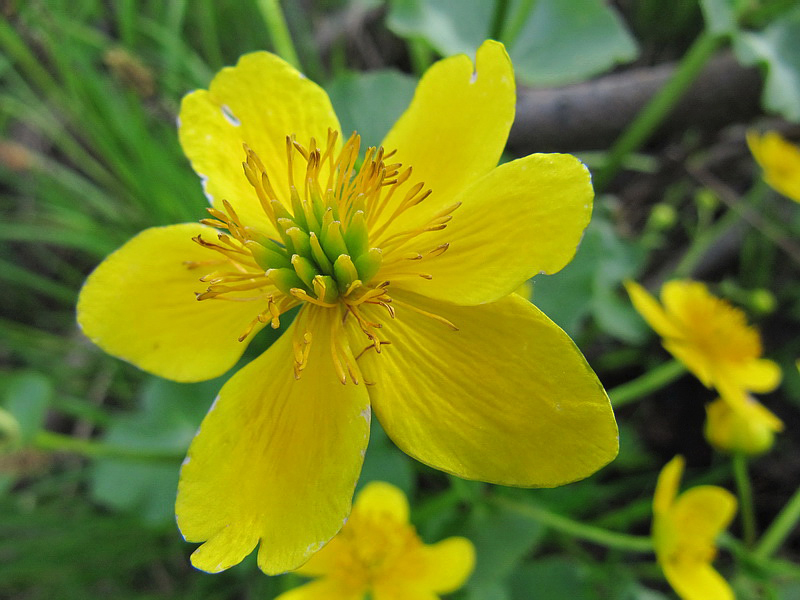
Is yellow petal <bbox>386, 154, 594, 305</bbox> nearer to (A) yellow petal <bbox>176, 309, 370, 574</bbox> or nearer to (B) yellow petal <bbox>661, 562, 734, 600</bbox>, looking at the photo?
(A) yellow petal <bbox>176, 309, 370, 574</bbox>

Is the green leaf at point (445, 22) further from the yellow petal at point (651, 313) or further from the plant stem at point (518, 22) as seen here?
the yellow petal at point (651, 313)

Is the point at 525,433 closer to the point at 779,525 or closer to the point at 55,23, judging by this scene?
the point at 779,525

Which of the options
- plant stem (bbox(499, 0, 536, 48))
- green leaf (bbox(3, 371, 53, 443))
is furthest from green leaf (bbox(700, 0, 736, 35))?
green leaf (bbox(3, 371, 53, 443))

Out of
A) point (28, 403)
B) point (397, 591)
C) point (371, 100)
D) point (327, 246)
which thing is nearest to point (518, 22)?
point (371, 100)

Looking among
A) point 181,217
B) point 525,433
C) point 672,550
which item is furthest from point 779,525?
point 181,217

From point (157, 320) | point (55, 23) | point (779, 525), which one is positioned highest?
point (55, 23)

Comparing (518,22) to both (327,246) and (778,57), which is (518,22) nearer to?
(778,57)
